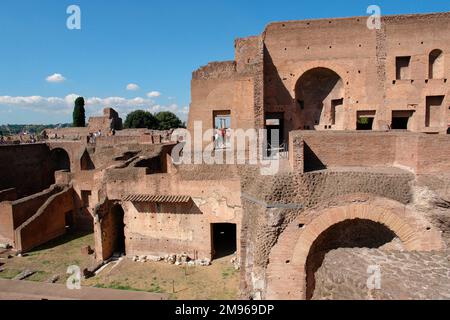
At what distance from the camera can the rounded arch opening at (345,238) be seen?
23.8 feet

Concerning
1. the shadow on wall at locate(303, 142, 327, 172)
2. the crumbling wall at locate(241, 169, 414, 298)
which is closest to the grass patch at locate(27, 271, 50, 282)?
the crumbling wall at locate(241, 169, 414, 298)

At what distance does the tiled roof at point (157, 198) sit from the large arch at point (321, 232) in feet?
16.0

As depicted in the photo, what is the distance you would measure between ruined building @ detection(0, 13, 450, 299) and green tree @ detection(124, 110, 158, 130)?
33756 millimetres

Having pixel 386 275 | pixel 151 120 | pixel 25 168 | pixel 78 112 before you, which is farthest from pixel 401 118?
pixel 151 120

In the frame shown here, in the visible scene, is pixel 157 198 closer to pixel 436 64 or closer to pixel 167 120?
pixel 436 64

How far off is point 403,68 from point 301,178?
35.7 feet

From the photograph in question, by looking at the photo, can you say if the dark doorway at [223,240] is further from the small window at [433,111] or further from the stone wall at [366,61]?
the small window at [433,111]

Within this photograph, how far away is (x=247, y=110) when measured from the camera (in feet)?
47.3

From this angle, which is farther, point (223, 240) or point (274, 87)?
point (274, 87)

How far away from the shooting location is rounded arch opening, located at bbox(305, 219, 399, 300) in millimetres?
7258

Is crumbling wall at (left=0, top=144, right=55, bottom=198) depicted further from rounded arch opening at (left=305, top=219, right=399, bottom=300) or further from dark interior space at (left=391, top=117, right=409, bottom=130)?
dark interior space at (left=391, top=117, right=409, bottom=130)

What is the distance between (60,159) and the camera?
2553 centimetres
